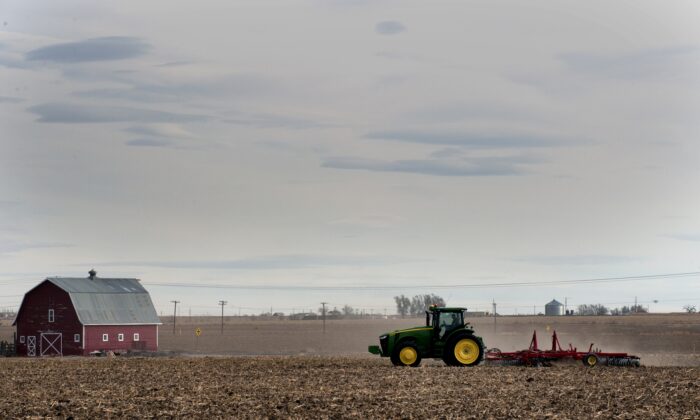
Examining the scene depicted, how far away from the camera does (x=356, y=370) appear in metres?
40.2

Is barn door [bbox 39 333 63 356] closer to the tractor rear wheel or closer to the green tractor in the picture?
the green tractor

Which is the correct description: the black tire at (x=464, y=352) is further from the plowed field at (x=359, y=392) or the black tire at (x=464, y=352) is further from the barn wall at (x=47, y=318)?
the barn wall at (x=47, y=318)

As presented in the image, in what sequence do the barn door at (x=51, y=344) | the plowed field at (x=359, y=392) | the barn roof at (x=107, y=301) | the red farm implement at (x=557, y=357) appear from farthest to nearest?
the barn roof at (x=107, y=301) < the barn door at (x=51, y=344) < the red farm implement at (x=557, y=357) < the plowed field at (x=359, y=392)

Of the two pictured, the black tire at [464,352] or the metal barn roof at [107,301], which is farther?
the metal barn roof at [107,301]

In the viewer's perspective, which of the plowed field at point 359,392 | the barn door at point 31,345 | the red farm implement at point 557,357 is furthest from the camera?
the barn door at point 31,345

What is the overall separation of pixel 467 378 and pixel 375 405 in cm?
864

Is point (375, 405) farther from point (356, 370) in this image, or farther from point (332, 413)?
point (356, 370)

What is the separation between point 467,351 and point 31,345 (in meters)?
49.6

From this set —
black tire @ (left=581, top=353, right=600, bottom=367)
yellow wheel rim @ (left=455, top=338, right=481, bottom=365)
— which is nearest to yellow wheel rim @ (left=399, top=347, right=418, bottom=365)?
yellow wheel rim @ (left=455, top=338, right=481, bottom=365)

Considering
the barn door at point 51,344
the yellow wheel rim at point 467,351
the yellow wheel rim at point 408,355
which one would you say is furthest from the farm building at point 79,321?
the yellow wheel rim at point 467,351

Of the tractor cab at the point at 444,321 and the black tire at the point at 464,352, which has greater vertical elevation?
the tractor cab at the point at 444,321

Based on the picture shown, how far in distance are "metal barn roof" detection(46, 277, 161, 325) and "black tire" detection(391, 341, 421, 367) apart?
43.4 meters

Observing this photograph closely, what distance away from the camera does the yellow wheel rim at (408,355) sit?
42562 millimetres

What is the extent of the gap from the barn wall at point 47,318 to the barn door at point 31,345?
0.18 m
